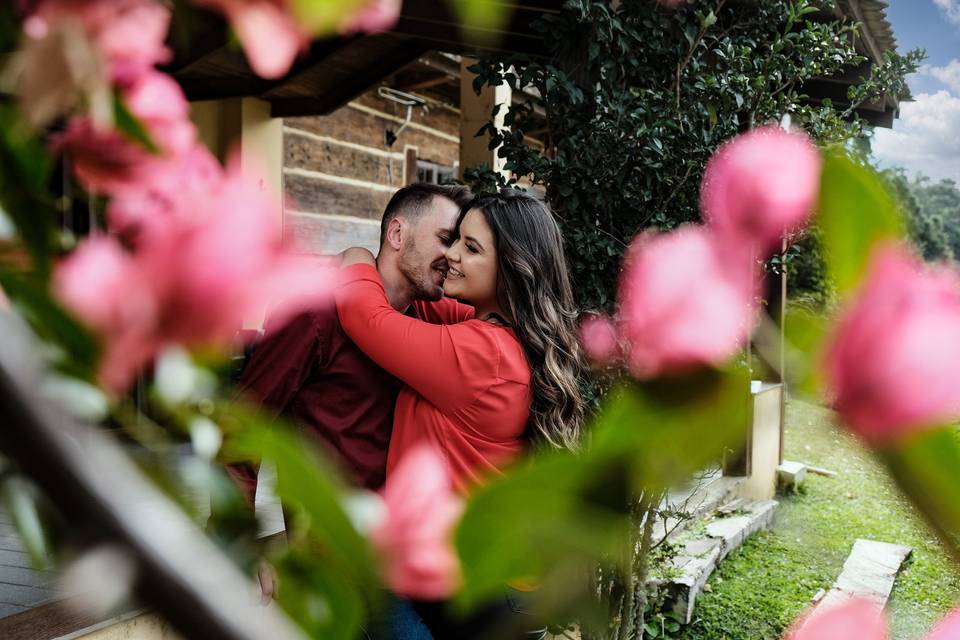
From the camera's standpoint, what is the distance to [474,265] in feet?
7.02

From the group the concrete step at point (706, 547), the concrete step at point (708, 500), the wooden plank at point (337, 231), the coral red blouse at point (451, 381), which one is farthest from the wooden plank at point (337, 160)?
the coral red blouse at point (451, 381)

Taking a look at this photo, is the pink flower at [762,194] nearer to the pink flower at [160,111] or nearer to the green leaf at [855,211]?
the green leaf at [855,211]

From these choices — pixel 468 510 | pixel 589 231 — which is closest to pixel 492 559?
pixel 468 510

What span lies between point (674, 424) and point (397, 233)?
216 centimetres

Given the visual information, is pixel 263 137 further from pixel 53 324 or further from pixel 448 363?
pixel 53 324

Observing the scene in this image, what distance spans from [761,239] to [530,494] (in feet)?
0.28

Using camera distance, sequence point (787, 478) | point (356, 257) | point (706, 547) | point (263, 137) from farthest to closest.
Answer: point (787, 478) → point (263, 137) → point (706, 547) → point (356, 257)

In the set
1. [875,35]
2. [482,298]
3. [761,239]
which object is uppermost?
[875,35]

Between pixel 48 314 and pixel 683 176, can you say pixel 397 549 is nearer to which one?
pixel 48 314

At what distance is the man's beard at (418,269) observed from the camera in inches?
91.7

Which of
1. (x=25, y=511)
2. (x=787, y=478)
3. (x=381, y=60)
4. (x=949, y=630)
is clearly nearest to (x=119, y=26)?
(x=25, y=511)

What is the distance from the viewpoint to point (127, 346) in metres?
0.21

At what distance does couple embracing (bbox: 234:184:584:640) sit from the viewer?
2008 millimetres

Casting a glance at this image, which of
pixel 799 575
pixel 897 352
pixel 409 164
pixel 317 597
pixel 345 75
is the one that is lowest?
pixel 799 575
